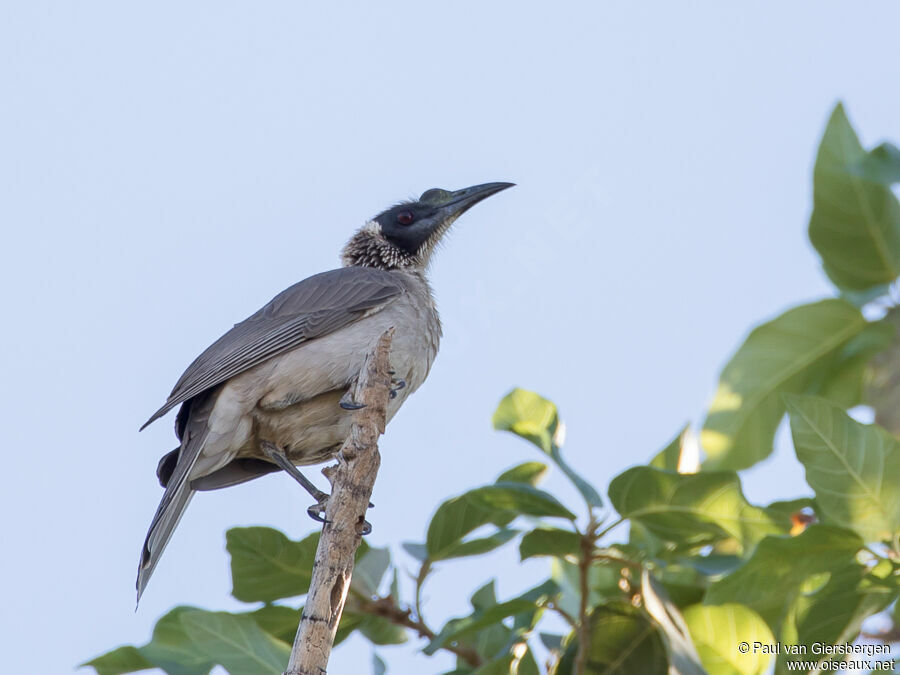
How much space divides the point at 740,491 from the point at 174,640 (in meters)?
2.56

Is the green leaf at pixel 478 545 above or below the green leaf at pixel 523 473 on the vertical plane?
below

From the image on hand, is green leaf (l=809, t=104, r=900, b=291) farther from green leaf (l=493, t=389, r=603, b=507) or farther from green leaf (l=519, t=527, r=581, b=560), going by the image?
green leaf (l=519, t=527, r=581, b=560)

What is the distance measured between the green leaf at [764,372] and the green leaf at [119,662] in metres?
2.82

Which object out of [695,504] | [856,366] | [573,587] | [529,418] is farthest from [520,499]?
[856,366]

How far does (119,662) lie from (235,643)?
1.71 feet

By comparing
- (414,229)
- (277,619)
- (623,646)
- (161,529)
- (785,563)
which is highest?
(414,229)

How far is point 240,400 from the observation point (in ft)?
20.0

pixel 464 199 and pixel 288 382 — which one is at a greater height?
pixel 464 199

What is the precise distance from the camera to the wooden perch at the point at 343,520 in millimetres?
3639

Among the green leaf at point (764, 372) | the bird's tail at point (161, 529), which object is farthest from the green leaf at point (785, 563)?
the bird's tail at point (161, 529)

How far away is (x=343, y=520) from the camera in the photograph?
4.05m

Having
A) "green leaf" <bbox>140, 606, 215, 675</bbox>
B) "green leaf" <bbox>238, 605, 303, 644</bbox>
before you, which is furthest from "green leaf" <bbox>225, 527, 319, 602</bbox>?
"green leaf" <bbox>140, 606, 215, 675</bbox>

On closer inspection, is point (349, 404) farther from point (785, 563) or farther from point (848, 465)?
point (848, 465)

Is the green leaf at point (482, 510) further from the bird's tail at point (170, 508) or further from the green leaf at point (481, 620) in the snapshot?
the bird's tail at point (170, 508)
